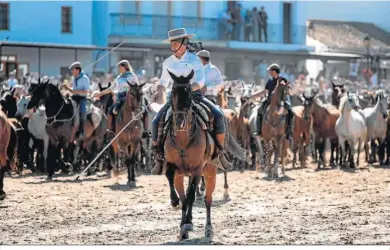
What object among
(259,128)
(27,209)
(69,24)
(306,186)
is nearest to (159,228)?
(27,209)

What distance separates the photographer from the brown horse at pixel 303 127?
25.6 metres

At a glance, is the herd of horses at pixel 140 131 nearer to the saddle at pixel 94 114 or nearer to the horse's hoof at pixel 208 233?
the saddle at pixel 94 114

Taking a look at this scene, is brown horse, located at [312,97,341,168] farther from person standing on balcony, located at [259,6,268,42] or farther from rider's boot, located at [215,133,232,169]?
person standing on balcony, located at [259,6,268,42]

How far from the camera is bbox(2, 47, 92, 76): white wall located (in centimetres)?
3944

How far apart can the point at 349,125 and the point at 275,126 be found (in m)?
4.02

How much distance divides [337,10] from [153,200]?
43.7 m

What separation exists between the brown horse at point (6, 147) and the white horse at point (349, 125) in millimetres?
10033

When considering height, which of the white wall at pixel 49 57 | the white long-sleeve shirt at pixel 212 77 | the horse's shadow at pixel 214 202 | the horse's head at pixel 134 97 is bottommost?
the horse's shadow at pixel 214 202

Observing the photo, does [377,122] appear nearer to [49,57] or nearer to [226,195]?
[226,195]

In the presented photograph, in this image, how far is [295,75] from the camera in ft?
155

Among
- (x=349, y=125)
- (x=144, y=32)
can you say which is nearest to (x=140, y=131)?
(x=349, y=125)

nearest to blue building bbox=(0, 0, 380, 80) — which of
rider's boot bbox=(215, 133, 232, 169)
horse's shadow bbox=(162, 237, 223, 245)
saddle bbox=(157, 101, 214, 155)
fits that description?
rider's boot bbox=(215, 133, 232, 169)

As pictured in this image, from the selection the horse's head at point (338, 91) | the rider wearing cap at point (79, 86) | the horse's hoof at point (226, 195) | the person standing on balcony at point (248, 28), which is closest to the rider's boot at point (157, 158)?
the horse's hoof at point (226, 195)

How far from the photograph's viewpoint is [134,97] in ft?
65.1
